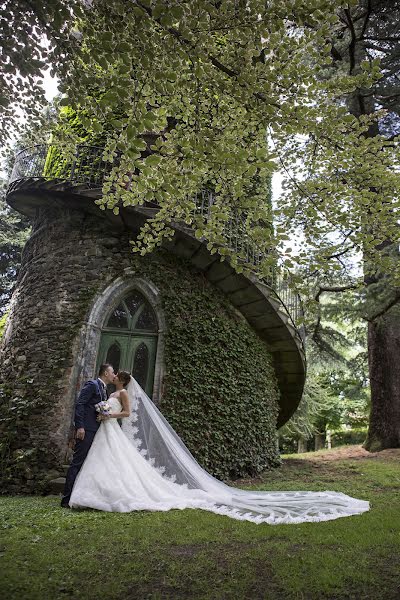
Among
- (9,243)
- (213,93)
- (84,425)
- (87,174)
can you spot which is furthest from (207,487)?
(9,243)

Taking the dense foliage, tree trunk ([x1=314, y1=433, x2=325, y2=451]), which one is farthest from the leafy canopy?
tree trunk ([x1=314, y1=433, x2=325, y2=451])

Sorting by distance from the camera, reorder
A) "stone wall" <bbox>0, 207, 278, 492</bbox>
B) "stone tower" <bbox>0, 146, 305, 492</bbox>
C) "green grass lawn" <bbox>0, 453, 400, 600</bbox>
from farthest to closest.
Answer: "stone tower" <bbox>0, 146, 305, 492</bbox>
"stone wall" <bbox>0, 207, 278, 492</bbox>
"green grass lawn" <bbox>0, 453, 400, 600</bbox>

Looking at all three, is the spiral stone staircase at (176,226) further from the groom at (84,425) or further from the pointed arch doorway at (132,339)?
the groom at (84,425)

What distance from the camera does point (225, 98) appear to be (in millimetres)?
4812

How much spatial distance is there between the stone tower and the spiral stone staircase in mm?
30

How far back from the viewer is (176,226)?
26.9ft

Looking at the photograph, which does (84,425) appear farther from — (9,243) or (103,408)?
(9,243)

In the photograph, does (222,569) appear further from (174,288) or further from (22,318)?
(22,318)

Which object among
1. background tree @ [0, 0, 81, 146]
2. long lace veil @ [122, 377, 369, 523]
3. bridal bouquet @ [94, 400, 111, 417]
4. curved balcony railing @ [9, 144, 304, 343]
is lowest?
long lace veil @ [122, 377, 369, 523]

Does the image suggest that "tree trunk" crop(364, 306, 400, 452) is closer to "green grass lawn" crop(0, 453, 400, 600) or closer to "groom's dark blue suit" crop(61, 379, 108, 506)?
"green grass lawn" crop(0, 453, 400, 600)

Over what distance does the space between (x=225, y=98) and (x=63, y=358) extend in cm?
545

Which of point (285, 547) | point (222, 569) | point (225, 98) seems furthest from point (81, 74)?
point (285, 547)

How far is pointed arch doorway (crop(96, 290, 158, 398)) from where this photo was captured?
862cm

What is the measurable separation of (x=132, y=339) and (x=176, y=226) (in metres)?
2.45
